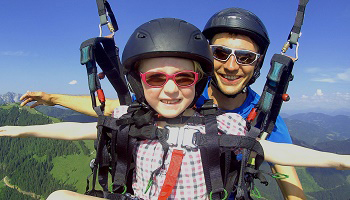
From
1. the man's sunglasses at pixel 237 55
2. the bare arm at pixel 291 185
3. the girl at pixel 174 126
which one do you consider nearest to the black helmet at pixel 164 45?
the girl at pixel 174 126

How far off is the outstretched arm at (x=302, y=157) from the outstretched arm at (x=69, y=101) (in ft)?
9.80

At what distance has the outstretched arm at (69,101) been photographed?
15.2ft

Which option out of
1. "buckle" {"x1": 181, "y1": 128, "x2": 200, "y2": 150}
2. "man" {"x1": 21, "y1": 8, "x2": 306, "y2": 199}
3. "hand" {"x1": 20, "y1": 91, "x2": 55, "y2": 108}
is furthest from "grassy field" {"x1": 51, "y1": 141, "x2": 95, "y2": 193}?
"buckle" {"x1": 181, "y1": 128, "x2": 200, "y2": 150}

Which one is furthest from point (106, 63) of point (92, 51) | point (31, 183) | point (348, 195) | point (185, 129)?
point (348, 195)

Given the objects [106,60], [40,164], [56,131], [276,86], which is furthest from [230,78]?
[40,164]

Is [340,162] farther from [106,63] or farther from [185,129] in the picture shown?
[106,63]

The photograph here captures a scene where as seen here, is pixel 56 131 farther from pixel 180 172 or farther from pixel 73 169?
pixel 73 169

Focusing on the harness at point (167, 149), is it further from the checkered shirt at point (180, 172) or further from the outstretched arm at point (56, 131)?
the outstretched arm at point (56, 131)

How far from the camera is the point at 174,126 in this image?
3.28 m

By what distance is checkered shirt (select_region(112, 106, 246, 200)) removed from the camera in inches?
114

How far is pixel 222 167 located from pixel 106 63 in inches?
108

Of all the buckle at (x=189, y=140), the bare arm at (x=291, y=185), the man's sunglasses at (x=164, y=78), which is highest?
the man's sunglasses at (x=164, y=78)

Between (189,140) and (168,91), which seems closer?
(168,91)

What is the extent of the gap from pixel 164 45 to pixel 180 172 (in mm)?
1560
